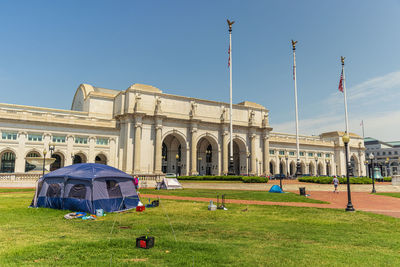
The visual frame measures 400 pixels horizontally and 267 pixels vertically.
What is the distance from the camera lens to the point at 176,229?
11000 millimetres

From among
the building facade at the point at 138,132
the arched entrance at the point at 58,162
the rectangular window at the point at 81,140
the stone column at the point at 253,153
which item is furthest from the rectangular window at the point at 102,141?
the stone column at the point at 253,153

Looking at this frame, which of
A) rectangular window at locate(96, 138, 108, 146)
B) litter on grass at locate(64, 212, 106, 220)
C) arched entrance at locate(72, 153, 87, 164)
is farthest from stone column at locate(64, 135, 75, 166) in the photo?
litter on grass at locate(64, 212, 106, 220)

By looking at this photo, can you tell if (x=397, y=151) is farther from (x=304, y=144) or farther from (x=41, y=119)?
(x=41, y=119)

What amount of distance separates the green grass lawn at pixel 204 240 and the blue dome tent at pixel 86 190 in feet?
4.72

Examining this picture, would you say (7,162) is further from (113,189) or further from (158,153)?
(113,189)

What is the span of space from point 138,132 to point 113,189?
42.7 meters

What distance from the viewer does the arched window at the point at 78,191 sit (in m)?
15.7

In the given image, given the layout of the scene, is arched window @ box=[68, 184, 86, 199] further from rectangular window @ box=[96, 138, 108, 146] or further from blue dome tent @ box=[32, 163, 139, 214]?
rectangular window @ box=[96, 138, 108, 146]

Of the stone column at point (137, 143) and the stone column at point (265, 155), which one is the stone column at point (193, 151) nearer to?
the stone column at point (137, 143)

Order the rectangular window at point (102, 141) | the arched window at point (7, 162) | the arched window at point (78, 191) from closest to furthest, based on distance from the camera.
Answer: the arched window at point (78, 191) < the arched window at point (7, 162) < the rectangular window at point (102, 141)

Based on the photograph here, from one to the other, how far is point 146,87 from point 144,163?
56.8 ft

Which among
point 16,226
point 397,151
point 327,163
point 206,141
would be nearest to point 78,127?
point 206,141

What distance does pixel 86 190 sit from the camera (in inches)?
613

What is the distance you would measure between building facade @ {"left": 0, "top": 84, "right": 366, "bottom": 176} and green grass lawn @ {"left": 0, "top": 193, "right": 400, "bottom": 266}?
35321 mm
